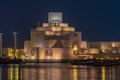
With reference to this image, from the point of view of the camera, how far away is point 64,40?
113 m

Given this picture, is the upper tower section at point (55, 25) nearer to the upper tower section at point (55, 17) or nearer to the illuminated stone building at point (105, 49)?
the upper tower section at point (55, 17)

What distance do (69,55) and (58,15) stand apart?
10.8m

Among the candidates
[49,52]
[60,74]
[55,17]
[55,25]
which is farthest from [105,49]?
[60,74]

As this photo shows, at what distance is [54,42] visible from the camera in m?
112

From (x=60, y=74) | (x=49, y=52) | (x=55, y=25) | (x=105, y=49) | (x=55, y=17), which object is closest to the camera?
(x=60, y=74)

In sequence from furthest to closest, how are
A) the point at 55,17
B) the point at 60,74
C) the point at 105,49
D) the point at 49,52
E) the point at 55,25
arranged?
the point at 55,17 → the point at 55,25 → the point at 105,49 → the point at 49,52 → the point at 60,74

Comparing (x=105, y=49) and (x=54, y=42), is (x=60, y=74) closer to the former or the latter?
(x=54, y=42)

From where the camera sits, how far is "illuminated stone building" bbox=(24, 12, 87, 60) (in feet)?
363

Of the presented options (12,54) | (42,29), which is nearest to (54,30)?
(42,29)

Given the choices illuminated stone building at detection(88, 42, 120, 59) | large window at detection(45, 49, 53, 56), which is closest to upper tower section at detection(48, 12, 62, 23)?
large window at detection(45, 49, 53, 56)

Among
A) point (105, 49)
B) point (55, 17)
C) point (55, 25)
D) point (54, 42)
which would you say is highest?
point (55, 17)

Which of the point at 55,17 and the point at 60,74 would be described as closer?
the point at 60,74

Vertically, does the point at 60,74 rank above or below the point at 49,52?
below

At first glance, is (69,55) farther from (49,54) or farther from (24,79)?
(24,79)
